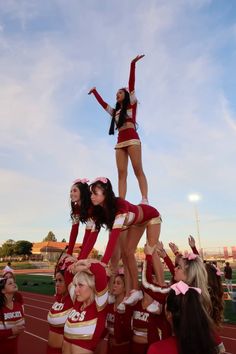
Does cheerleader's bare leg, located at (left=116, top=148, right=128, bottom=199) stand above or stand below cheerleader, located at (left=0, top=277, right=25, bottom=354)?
above

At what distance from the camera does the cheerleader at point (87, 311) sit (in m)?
2.96

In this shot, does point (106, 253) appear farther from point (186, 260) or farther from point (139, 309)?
point (139, 309)

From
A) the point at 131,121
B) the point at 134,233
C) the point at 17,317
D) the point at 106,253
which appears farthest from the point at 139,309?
the point at 131,121

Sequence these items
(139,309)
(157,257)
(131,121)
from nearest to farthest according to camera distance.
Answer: (139,309), (157,257), (131,121)

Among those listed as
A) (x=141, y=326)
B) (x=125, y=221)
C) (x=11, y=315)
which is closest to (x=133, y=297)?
(x=141, y=326)

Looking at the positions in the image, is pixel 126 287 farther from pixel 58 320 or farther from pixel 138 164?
pixel 138 164

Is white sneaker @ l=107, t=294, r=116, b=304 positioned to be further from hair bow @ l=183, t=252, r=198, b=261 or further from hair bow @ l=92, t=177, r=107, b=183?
hair bow @ l=92, t=177, r=107, b=183

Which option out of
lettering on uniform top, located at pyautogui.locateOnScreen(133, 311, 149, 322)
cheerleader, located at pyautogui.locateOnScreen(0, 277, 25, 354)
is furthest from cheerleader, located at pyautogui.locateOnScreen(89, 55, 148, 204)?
cheerleader, located at pyautogui.locateOnScreen(0, 277, 25, 354)

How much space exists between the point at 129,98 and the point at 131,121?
0.37 metres

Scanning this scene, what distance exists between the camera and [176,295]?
247 centimetres

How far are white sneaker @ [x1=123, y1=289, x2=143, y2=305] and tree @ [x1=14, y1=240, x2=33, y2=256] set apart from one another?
7639cm

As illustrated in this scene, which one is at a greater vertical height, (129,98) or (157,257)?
(129,98)

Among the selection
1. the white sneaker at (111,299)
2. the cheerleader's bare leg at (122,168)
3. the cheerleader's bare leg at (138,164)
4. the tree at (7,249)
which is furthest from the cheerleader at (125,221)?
the tree at (7,249)

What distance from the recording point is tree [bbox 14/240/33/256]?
249 feet
